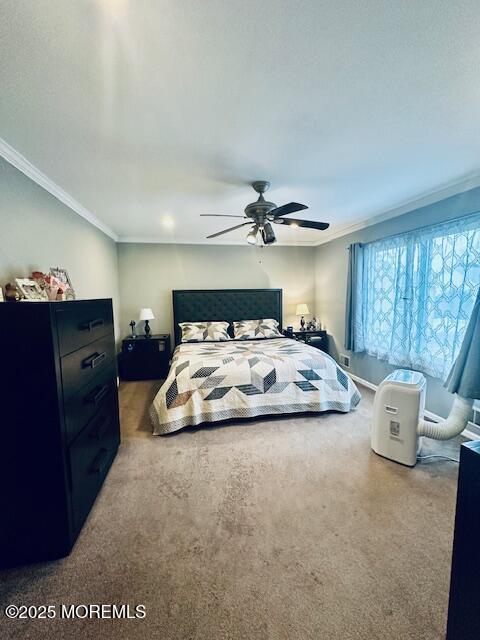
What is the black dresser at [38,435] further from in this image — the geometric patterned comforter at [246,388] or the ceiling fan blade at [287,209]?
the ceiling fan blade at [287,209]

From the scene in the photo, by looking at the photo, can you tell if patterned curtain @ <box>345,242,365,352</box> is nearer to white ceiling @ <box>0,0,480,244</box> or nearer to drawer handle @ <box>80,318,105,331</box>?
white ceiling @ <box>0,0,480,244</box>

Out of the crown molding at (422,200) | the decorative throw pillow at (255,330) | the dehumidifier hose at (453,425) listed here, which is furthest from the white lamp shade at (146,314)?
the dehumidifier hose at (453,425)

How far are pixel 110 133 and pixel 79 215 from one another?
5.70 ft

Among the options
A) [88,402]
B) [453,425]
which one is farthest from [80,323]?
[453,425]

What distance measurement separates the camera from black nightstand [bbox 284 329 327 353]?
4699 millimetres

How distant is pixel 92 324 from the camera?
177 cm

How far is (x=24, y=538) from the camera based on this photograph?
1321 mm

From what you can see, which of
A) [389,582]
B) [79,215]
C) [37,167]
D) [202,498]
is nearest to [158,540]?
[202,498]

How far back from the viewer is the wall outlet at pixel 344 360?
430 centimetres

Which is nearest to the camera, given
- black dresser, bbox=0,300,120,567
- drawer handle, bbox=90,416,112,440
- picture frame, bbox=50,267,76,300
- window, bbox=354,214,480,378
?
black dresser, bbox=0,300,120,567

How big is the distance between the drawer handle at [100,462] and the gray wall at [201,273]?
307cm

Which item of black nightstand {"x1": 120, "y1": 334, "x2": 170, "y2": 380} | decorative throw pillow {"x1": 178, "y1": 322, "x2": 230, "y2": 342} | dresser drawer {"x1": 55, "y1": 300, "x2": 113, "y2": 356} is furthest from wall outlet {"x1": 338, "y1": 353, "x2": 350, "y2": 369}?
dresser drawer {"x1": 55, "y1": 300, "x2": 113, "y2": 356}

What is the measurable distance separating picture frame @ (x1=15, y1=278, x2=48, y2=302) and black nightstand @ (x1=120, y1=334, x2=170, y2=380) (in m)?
2.34

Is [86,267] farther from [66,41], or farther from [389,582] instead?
[389,582]
